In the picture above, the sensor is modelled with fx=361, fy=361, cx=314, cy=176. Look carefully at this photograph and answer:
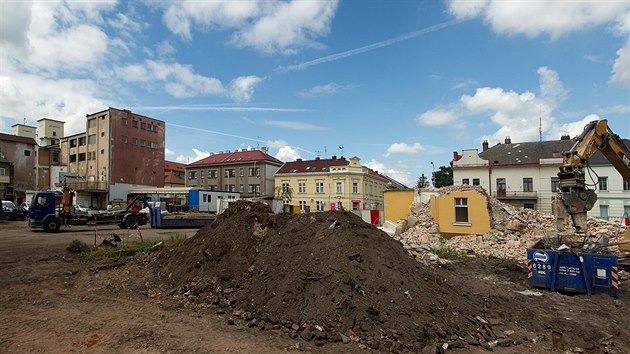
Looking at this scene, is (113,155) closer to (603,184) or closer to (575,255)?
(575,255)

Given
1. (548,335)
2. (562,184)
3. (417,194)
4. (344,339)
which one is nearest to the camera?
(344,339)

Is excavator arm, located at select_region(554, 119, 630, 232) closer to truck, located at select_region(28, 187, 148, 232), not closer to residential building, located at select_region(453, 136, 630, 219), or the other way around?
truck, located at select_region(28, 187, 148, 232)

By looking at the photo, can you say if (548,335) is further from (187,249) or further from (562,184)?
(187,249)

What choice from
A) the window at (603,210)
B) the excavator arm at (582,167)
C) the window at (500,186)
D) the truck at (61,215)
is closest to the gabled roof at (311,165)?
the window at (500,186)

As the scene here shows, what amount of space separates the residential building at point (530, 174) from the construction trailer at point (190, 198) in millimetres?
28882

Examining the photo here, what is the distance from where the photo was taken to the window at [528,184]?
1607 inches

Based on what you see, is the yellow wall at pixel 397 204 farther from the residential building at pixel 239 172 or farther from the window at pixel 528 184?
the residential building at pixel 239 172

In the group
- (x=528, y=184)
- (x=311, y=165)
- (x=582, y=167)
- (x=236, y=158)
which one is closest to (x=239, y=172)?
(x=236, y=158)

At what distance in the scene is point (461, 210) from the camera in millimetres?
18547

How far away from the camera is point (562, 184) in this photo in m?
9.25

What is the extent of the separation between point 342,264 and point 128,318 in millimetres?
4241

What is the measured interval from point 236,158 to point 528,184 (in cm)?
4384

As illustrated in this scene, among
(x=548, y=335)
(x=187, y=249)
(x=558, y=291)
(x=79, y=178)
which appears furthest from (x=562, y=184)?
(x=79, y=178)

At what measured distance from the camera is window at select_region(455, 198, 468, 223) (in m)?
18.4
